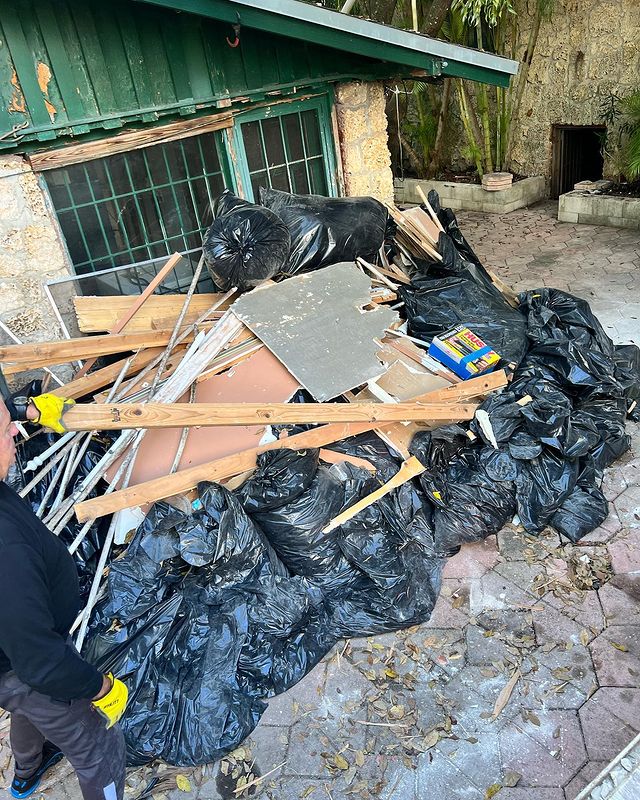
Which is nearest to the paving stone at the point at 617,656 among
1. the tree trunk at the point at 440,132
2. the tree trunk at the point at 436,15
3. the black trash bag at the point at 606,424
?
the black trash bag at the point at 606,424

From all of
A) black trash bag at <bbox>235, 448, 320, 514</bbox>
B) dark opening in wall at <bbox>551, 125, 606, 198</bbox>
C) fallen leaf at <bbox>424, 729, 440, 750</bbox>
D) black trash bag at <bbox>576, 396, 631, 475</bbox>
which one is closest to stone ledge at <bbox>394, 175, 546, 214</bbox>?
dark opening in wall at <bbox>551, 125, 606, 198</bbox>

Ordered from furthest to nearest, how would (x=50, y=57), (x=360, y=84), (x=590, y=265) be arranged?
(x=590, y=265) → (x=360, y=84) → (x=50, y=57)

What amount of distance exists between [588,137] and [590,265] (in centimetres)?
486

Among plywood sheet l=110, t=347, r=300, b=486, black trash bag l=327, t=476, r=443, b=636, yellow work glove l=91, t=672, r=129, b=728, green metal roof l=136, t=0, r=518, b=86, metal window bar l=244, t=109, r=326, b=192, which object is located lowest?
black trash bag l=327, t=476, r=443, b=636

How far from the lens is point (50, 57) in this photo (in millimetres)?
4383

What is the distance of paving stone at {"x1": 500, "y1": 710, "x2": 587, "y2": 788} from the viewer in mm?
2979

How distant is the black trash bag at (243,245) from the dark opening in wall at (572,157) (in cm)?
901

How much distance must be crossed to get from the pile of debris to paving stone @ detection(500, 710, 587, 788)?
851 millimetres

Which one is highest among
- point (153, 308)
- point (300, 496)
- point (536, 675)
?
point (153, 308)

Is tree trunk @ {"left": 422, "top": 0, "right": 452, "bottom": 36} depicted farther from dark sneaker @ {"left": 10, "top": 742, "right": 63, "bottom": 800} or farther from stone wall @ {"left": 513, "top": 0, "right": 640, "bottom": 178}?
dark sneaker @ {"left": 10, "top": 742, "right": 63, "bottom": 800}

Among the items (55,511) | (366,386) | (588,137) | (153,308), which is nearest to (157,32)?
(153,308)

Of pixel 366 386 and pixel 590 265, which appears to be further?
pixel 590 265

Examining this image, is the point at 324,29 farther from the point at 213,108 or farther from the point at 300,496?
the point at 300,496

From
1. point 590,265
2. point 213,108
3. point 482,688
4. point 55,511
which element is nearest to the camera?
point 482,688
